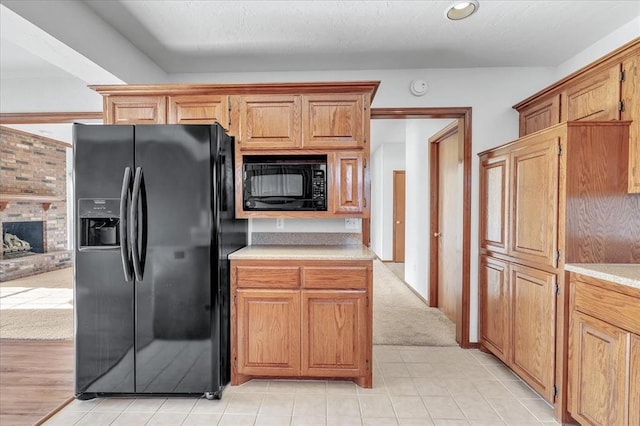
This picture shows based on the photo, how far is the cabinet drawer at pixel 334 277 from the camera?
2236 mm

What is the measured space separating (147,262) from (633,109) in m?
2.99

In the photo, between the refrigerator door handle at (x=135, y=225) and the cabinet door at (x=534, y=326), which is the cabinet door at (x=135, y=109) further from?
the cabinet door at (x=534, y=326)

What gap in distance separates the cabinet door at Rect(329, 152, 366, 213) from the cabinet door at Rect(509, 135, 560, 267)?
3.50ft

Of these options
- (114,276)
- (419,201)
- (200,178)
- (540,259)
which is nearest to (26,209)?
(114,276)

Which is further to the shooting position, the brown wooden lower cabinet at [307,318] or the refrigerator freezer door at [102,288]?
the brown wooden lower cabinet at [307,318]

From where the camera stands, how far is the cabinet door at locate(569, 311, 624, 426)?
5.05 feet

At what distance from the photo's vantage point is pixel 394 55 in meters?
2.75

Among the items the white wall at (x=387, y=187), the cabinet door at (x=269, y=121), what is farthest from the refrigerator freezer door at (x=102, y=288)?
the white wall at (x=387, y=187)

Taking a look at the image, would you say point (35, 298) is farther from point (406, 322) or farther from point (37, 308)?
point (406, 322)

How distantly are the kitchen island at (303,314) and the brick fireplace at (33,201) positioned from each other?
5627 millimetres

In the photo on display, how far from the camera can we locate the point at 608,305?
1.60 metres

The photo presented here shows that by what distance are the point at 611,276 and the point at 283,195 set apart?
195 cm

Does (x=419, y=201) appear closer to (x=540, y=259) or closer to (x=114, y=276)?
(x=540, y=259)

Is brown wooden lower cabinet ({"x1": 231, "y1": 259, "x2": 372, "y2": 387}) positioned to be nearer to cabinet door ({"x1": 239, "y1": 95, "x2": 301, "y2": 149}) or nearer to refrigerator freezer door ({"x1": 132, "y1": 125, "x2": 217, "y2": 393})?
refrigerator freezer door ({"x1": 132, "y1": 125, "x2": 217, "y2": 393})
